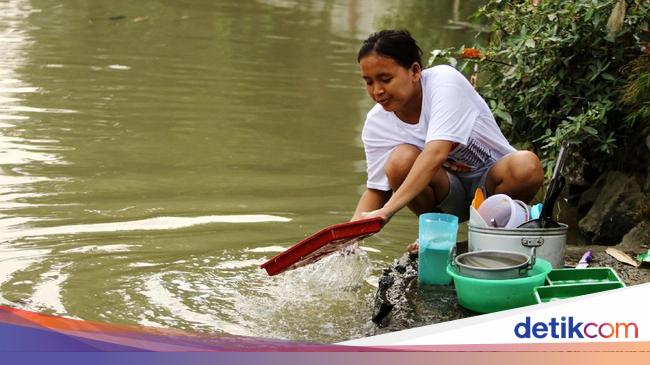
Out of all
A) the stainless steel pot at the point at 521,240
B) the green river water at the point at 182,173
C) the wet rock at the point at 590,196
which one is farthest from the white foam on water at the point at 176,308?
the wet rock at the point at 590,196

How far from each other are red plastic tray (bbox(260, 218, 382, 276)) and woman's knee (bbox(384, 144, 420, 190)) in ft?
1.16

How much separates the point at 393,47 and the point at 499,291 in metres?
1.08

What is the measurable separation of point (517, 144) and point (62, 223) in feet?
7.93

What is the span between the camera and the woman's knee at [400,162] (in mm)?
4176

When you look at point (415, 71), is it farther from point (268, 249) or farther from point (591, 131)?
point (268, 249)

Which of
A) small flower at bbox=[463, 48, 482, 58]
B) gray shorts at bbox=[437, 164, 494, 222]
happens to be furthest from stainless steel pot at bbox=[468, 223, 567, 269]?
small flower at bbox=[463, 48, 482, 58]

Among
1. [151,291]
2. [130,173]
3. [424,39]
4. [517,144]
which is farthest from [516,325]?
[424,39]

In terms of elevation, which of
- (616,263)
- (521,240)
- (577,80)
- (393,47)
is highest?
(393,47)

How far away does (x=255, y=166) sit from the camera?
21.7ft

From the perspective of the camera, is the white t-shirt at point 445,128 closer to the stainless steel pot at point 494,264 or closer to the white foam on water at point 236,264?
the stainless steel pot at point 494,264

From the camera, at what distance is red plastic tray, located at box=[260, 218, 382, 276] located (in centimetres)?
373

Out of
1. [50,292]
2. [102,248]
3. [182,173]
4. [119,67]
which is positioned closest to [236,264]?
[102,248]

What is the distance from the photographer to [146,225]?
5406 mm

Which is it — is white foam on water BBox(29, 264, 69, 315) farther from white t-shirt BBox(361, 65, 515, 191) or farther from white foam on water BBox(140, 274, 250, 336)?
white t-shirt BBox(361, 65, 515, 191)
